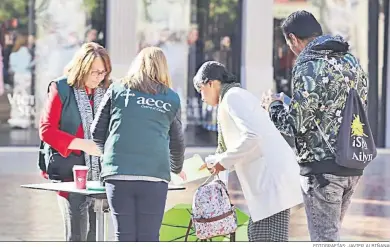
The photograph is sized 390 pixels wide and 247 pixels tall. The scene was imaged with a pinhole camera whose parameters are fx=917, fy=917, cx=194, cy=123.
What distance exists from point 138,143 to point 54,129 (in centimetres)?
86

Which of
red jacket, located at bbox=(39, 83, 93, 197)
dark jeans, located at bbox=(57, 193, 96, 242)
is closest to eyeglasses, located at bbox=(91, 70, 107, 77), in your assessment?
red jacket, located at bbox=(39, 83, 93, 197)

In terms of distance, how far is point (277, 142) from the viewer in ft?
19.3

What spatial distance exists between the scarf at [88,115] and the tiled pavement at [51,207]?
126 cm

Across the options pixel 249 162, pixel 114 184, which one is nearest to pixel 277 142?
pixel 249 162

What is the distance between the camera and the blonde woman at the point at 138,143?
548 cm

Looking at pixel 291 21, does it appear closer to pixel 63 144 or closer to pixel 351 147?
pixel 351 147

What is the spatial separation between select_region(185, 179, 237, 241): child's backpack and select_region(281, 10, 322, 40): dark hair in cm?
116

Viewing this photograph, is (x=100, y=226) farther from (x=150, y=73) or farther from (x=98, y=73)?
(x=150, y=73)

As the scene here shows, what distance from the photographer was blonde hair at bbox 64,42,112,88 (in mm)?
6137

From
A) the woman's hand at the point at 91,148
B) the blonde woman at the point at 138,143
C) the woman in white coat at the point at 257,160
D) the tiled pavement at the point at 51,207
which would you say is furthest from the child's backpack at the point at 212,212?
the tiled pavement at the point at 51,207

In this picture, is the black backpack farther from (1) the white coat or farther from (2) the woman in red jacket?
(2) the woman in red jacket

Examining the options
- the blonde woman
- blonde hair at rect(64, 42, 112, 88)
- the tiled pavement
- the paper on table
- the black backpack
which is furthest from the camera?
the tiled pavement

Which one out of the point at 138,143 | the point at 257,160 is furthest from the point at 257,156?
the point at 138,143

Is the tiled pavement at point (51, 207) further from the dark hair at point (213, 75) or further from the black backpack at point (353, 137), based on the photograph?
the black backpack at point (353, 137)
